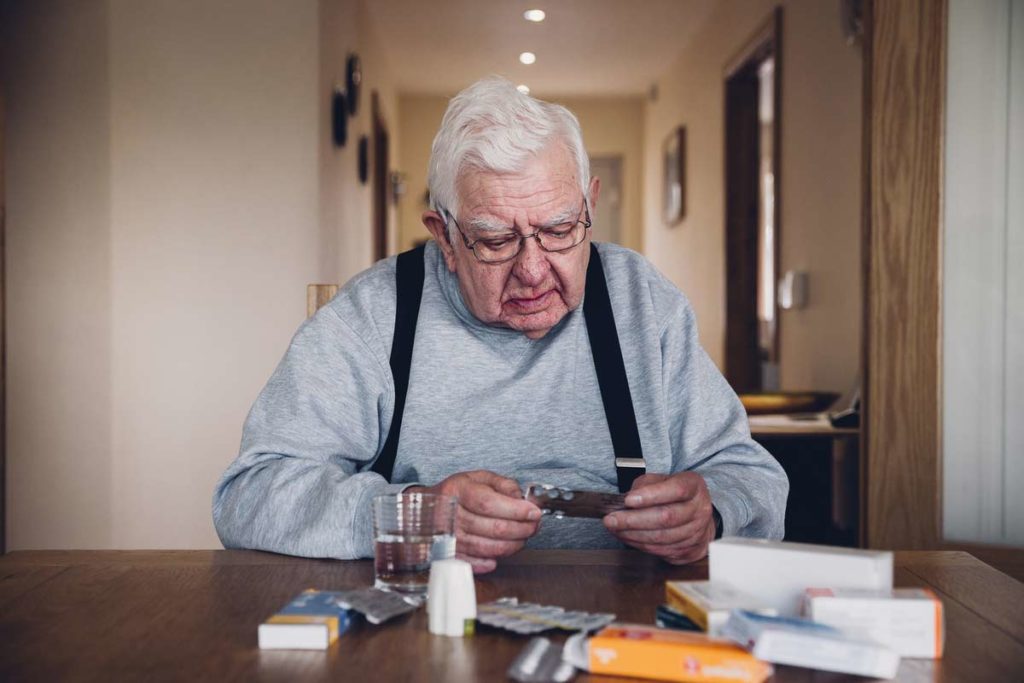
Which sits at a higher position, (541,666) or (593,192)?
(593,192)

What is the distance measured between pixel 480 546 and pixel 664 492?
23cm

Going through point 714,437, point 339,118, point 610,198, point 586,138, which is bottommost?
point 714,437

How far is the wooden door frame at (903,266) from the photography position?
214 centimetres

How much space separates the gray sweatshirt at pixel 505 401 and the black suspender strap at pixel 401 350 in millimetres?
13

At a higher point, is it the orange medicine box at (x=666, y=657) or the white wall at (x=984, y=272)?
the white wall at (x=984, y=272)

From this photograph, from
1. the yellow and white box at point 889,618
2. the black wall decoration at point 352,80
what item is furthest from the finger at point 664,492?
the black wall decoration at point 352,80

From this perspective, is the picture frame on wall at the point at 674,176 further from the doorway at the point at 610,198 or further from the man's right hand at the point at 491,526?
the man's right hand at the point at 491,526

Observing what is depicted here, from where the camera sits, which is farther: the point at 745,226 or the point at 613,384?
the point at 745,226

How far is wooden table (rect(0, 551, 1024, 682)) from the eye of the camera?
31.5 inches

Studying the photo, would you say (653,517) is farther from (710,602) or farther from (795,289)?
(795,289)

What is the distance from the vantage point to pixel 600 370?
60.8 inches

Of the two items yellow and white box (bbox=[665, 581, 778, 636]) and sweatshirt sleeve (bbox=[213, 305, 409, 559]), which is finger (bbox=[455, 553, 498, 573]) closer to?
sweatshirt sleeve (bbox=[213, 305, 409, 559])

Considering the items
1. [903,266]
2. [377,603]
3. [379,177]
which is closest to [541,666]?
[377,603]

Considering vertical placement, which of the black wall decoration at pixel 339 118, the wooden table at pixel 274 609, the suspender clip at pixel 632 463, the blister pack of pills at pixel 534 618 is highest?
the black wall decoration at pixel 339 118
